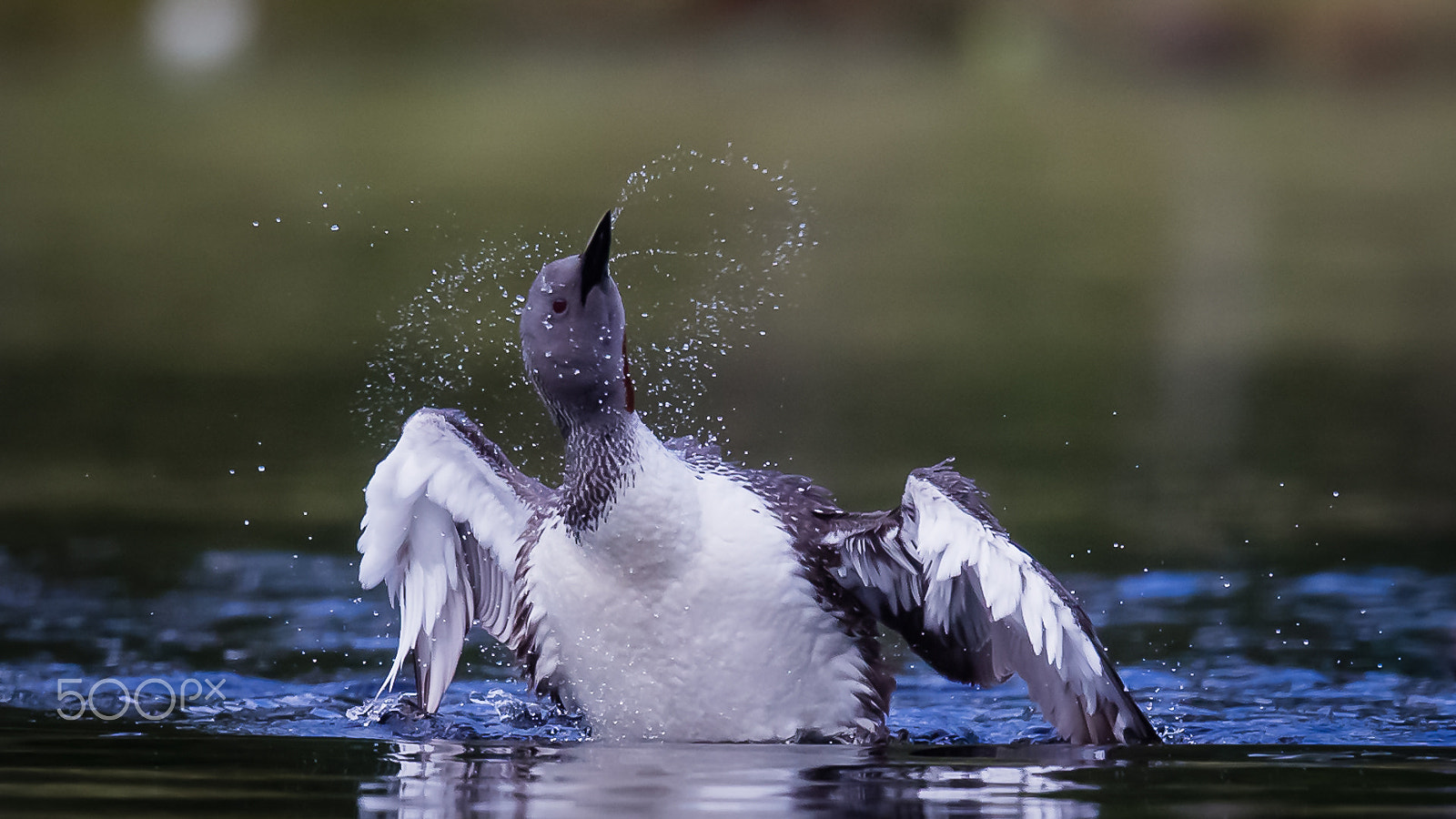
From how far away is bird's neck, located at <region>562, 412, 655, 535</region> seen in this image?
25.5 ft

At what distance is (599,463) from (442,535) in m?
1.07

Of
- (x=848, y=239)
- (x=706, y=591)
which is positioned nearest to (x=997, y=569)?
(x=706, y=591)

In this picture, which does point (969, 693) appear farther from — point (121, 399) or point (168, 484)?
point (121, 399)

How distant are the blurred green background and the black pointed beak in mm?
4077

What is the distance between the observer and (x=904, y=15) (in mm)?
36469

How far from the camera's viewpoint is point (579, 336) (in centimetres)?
793

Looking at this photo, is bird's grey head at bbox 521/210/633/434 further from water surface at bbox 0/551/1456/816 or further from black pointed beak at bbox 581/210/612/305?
water surface at bbox 0/551/1456/816

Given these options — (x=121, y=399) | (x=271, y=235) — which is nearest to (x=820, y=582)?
(x=121, y=399)

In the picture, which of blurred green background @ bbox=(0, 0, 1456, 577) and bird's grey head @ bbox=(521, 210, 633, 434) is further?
blurred green background @ bbox=(0, 0, 1456, 577)

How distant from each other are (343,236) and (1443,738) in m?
19.3

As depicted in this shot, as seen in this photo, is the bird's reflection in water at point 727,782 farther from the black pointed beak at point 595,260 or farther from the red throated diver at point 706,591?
the black pointed beak at point 595,260

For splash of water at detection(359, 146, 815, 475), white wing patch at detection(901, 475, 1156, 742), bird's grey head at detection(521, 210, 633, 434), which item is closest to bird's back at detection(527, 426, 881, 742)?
bird's grey head at detection(521, 210, 633, 434)

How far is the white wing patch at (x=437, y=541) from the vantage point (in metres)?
8.29

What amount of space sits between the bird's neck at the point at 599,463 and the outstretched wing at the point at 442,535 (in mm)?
509
